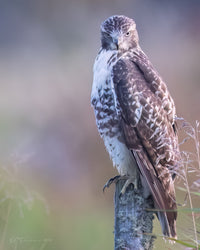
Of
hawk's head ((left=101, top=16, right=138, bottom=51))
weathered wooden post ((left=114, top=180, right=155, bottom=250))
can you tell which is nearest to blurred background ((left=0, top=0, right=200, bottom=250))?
weathered wooden post ((left=114, top=180, right=155, bottom=250))

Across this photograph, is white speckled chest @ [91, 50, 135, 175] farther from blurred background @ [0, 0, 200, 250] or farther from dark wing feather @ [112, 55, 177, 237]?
blurred background @ [0, 0, 200, 250]

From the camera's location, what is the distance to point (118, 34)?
13.9ft

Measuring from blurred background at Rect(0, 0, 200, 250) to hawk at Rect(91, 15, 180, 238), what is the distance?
1.04ft

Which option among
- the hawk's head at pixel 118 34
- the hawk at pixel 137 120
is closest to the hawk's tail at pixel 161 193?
the hawk at pixel 137 120

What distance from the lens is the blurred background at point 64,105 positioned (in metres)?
5.56

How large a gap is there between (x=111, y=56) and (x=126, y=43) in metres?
0.19

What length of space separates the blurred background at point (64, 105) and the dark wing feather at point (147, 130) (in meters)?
0.24

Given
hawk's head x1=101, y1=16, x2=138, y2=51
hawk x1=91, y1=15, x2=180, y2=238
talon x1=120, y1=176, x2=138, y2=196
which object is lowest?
talon x1=120, y1=176, x2=138, y2=196

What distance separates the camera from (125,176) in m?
3.90

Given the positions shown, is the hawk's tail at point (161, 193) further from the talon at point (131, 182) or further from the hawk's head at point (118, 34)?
the hawk's head at point (118, 34)

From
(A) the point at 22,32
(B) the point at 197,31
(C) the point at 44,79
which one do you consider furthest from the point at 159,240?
(A) the point at 22,32

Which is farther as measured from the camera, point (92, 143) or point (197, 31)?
point (197, 31)

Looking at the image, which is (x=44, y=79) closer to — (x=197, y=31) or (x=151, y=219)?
(x=197, y=31)

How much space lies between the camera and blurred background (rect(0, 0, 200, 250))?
5562 mm
